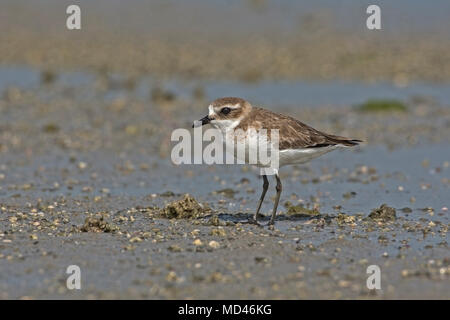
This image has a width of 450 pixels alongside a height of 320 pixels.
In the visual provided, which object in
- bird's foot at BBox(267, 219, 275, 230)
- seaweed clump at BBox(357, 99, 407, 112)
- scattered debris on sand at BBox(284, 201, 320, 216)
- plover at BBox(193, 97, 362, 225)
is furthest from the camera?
seaweed clump at BBox(357, 99, 407, 112)

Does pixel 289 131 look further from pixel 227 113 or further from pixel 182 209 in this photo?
→ pixel 182 209

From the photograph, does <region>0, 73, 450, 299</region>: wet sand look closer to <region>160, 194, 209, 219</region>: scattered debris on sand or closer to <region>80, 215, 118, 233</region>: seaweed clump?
<region>80, 215, 118, 233</region>: seaweed clump

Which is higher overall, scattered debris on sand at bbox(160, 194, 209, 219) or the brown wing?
the brown wing

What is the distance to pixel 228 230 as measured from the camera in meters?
10.9

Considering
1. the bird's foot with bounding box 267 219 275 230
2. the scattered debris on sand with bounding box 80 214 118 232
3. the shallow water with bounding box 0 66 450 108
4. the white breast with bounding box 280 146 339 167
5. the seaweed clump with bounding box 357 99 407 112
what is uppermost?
the shallow water with bounding box 0 66 450 108

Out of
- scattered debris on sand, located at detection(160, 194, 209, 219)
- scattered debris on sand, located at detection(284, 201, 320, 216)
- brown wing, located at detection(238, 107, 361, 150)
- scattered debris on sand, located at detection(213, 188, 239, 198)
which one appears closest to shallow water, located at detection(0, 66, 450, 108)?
scattered debris on sand, located at detection(213, 188, 239, 198)

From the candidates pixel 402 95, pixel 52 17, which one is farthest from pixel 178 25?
pixel 402 95

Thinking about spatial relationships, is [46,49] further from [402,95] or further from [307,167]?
[307,167]

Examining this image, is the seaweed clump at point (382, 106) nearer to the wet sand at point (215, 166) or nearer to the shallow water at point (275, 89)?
the wet sand at point (215, 166)

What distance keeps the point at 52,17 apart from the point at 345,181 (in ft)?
58.4

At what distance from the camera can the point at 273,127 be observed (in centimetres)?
1122

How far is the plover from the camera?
11.0 m

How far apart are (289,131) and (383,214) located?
1.81 metres
